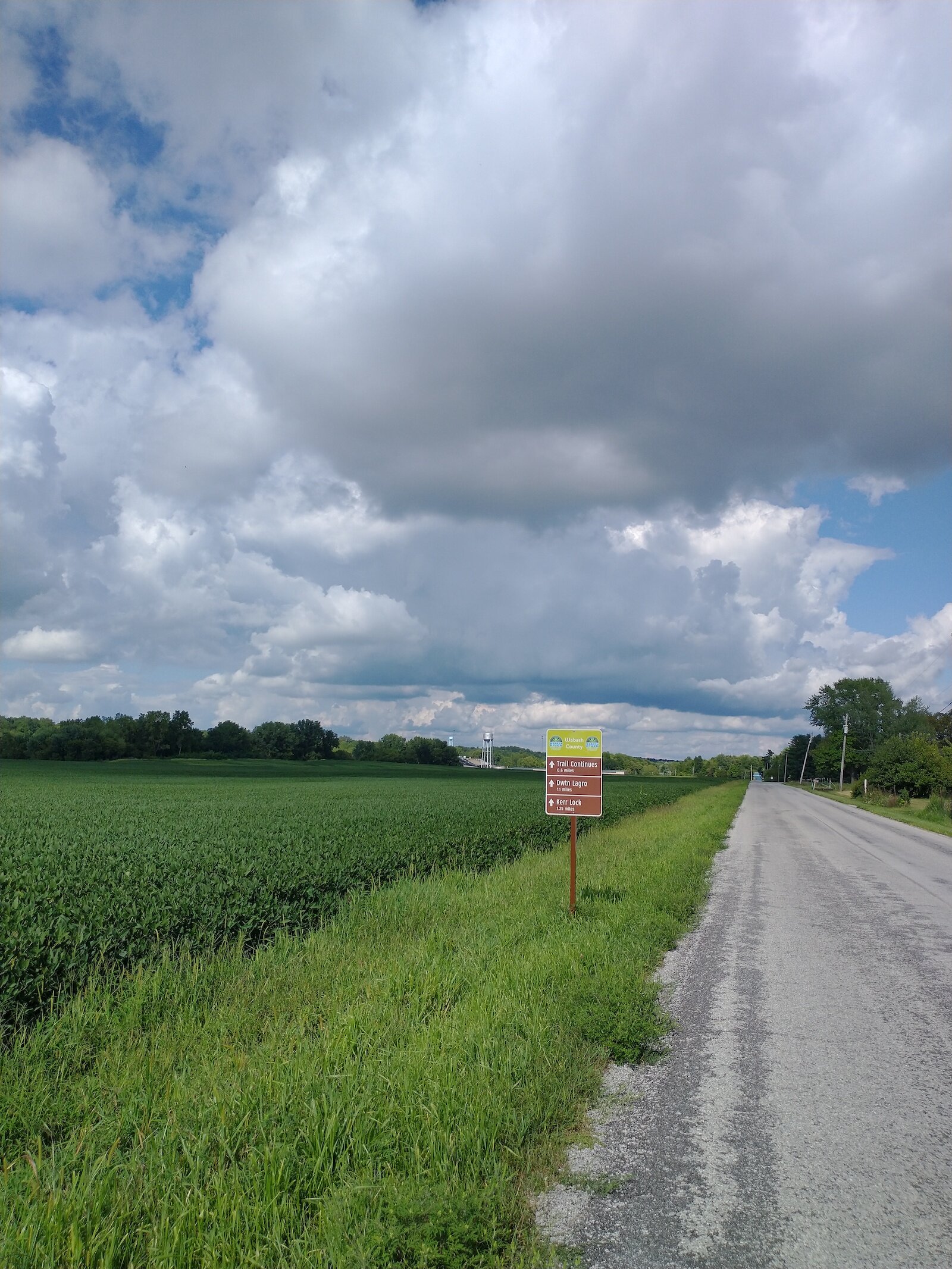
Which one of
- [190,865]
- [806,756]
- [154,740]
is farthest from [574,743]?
[806,756]

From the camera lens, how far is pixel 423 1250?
2.94 m

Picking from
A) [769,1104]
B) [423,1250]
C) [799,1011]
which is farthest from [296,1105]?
[799,1011]

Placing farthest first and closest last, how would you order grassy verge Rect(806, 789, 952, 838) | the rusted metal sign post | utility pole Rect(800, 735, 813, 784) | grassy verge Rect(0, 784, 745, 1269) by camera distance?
1. utility pole Rect(800, 735, 813, 784)
2. grassy verge Rect(806, 789, 952, 838)
3. the rusted metal sign post
4. grassy verge Rect(0, 784, 745, 1269)

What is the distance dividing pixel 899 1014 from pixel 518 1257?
179 inches

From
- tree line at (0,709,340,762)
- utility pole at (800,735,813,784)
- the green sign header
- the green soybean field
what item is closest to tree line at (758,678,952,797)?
utility pole at (800,735,813,784)

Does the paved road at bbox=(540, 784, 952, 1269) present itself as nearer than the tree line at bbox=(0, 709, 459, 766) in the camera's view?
Yes

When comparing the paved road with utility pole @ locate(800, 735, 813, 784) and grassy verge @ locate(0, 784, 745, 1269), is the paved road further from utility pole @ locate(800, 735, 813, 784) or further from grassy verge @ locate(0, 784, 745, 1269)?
utility pole @ locate(800, 735, 813, 784)

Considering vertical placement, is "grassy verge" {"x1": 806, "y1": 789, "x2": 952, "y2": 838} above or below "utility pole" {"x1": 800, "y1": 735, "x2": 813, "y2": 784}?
above

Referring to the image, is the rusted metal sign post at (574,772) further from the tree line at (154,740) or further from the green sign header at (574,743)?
the tree line at (154,740)

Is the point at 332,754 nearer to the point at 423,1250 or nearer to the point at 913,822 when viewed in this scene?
the point at 913,822

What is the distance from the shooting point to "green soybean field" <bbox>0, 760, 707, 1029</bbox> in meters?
6.82

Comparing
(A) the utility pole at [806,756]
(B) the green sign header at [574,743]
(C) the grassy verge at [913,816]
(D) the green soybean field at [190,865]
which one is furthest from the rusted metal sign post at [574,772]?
(A) the utility pole at [806,756]

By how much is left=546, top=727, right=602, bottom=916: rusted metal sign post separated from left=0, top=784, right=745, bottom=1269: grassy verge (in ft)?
7.36

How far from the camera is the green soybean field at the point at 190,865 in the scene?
6.82 meters
